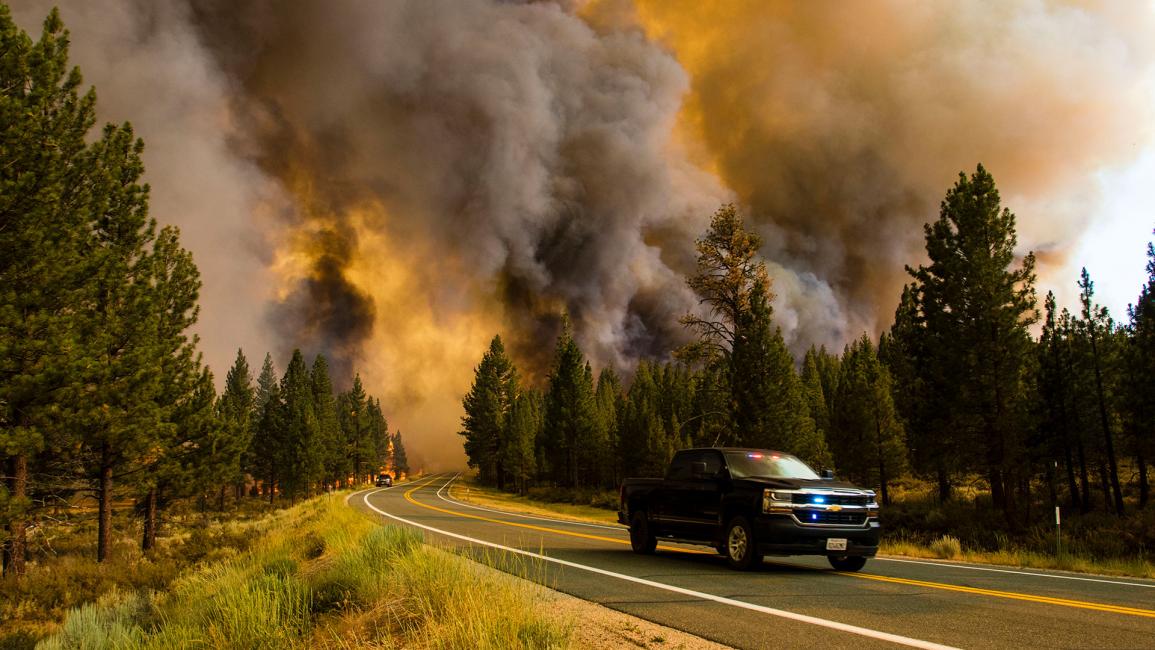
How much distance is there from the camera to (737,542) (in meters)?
9.92

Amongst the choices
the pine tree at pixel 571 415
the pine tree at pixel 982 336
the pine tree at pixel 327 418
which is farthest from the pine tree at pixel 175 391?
the pine tree at pixel 327 418

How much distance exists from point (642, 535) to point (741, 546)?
268cm

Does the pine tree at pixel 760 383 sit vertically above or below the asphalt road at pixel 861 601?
above

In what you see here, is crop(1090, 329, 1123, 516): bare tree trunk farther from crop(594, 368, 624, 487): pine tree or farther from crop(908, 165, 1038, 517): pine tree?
crop(594, 368, 624, 487): pine tree

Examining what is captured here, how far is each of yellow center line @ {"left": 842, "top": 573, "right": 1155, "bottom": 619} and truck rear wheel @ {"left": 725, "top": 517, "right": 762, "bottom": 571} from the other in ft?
4.62

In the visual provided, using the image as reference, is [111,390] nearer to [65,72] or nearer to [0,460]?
[0,460]

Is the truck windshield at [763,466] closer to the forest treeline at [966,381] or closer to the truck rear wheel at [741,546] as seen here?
the truck rear wheel at [741,546]

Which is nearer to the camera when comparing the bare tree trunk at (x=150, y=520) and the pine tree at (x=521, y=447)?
the bare tree trunk at (x=150, y=520)

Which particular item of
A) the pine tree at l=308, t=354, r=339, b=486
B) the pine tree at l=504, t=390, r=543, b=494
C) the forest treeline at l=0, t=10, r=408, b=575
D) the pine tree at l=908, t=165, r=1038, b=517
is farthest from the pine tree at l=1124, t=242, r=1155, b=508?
the pine tree at l=308, t=354, r=339, b=486

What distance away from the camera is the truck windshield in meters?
10.4

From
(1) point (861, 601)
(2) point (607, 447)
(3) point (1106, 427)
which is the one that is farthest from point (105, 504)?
(2) point (607, 447)

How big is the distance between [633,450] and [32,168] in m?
59.1

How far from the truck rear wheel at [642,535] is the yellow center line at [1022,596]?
3.56m

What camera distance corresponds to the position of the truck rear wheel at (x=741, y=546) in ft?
31.5
